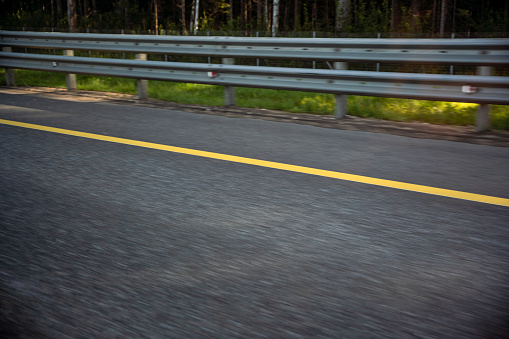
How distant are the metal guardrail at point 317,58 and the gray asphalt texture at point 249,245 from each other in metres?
0.98

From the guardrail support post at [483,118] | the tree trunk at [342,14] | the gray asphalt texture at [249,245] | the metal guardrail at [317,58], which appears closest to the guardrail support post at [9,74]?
the metal guardrail at [317,58]

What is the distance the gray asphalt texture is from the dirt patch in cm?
49

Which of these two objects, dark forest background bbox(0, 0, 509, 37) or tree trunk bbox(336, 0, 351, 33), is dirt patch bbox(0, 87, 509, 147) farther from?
tree trunk bbox(336, 0, 351, 33)

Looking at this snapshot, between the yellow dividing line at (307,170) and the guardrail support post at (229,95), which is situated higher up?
the guardrail support post at (229,95)

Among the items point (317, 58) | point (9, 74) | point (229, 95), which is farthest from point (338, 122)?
point (9, 74)

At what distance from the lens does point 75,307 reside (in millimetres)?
2006

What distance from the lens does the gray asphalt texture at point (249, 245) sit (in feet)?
6.29

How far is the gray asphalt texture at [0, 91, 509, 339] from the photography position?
1918 millimetres

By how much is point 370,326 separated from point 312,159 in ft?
8.38

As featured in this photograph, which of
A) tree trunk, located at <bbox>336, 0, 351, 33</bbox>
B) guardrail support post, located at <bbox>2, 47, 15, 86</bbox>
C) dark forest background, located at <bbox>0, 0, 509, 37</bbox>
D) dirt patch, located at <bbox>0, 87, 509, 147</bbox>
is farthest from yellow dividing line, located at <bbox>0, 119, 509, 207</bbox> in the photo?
tree trunk, located at <bbox>336, 0, 351, 33</bbox>

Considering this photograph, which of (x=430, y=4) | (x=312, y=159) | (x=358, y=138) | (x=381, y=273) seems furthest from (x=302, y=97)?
(x=430, y=4)

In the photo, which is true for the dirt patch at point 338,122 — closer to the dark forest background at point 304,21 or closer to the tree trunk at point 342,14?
the dark forest background at point 304,21

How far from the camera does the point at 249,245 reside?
8.59 ft

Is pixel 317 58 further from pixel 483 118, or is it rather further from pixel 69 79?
pixel 69 79
